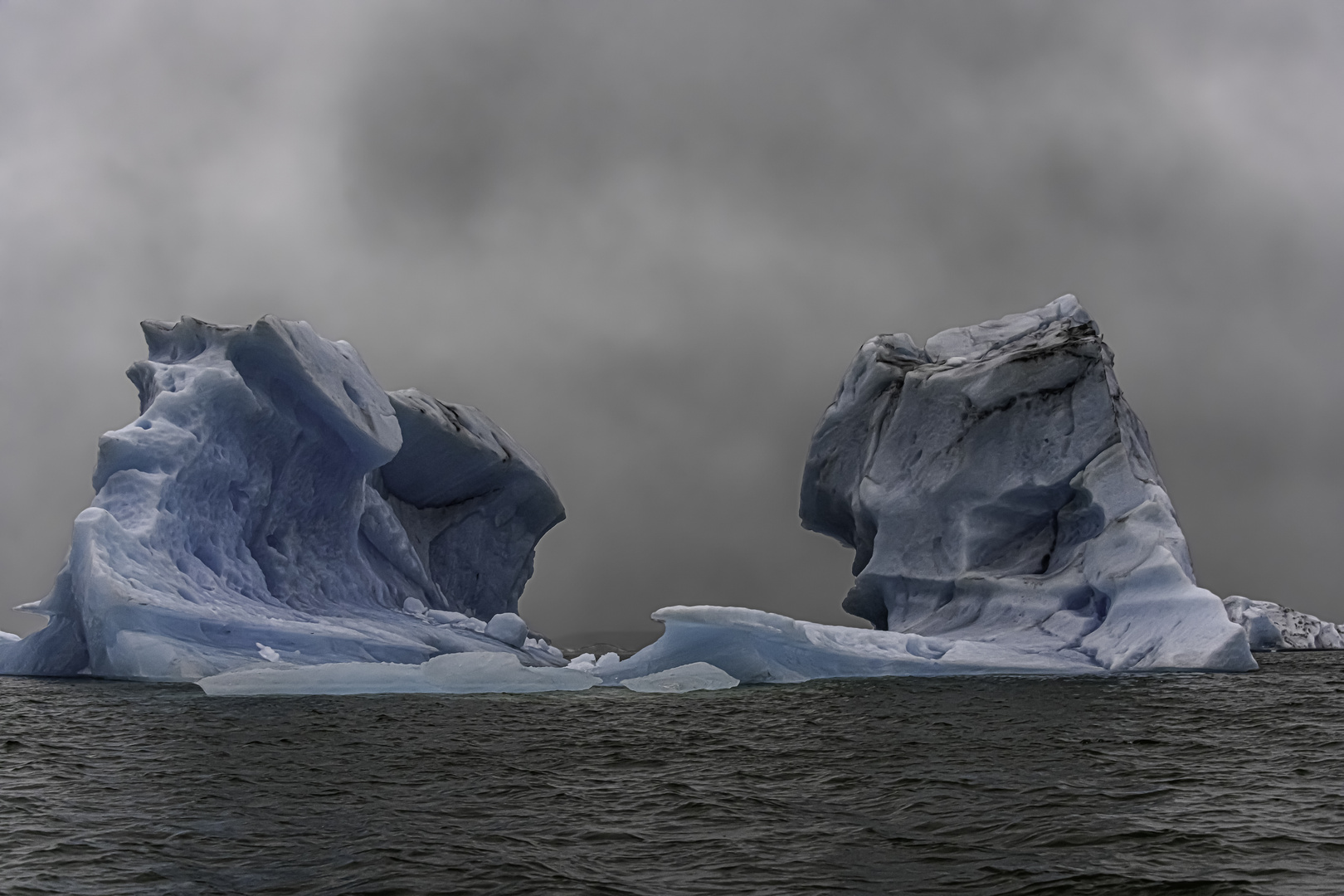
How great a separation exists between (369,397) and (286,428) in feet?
5.10

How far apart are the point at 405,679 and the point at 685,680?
3692 mm

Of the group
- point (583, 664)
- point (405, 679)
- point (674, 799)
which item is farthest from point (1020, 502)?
point (674, 799)

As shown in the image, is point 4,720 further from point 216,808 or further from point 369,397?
point 369,397

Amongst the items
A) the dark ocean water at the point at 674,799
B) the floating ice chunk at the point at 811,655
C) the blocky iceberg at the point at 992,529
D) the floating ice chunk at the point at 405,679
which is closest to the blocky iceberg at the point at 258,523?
the floating ice chunk at the point at 405,679

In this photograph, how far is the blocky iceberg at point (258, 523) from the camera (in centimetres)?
1348

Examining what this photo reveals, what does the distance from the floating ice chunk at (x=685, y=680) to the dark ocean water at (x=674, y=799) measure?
9.69 ft

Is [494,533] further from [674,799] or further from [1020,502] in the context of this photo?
[674,799]

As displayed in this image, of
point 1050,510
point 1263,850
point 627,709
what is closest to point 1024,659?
point 1050,510

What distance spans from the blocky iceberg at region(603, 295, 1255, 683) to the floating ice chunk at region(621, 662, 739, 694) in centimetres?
58

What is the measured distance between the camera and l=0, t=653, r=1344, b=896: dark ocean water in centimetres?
470

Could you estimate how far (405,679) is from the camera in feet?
43.0

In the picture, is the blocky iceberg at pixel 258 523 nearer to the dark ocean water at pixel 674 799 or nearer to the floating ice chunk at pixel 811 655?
the dark ocean water at pixel 674 799

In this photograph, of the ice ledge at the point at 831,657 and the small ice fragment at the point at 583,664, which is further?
the small ice fragment at the point at 583,664

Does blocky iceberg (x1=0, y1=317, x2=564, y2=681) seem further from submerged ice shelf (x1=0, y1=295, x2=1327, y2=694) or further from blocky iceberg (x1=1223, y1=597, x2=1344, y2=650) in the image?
A: blocky iceberg (x1=1223, y1=597, x2=1344, y2=650)
